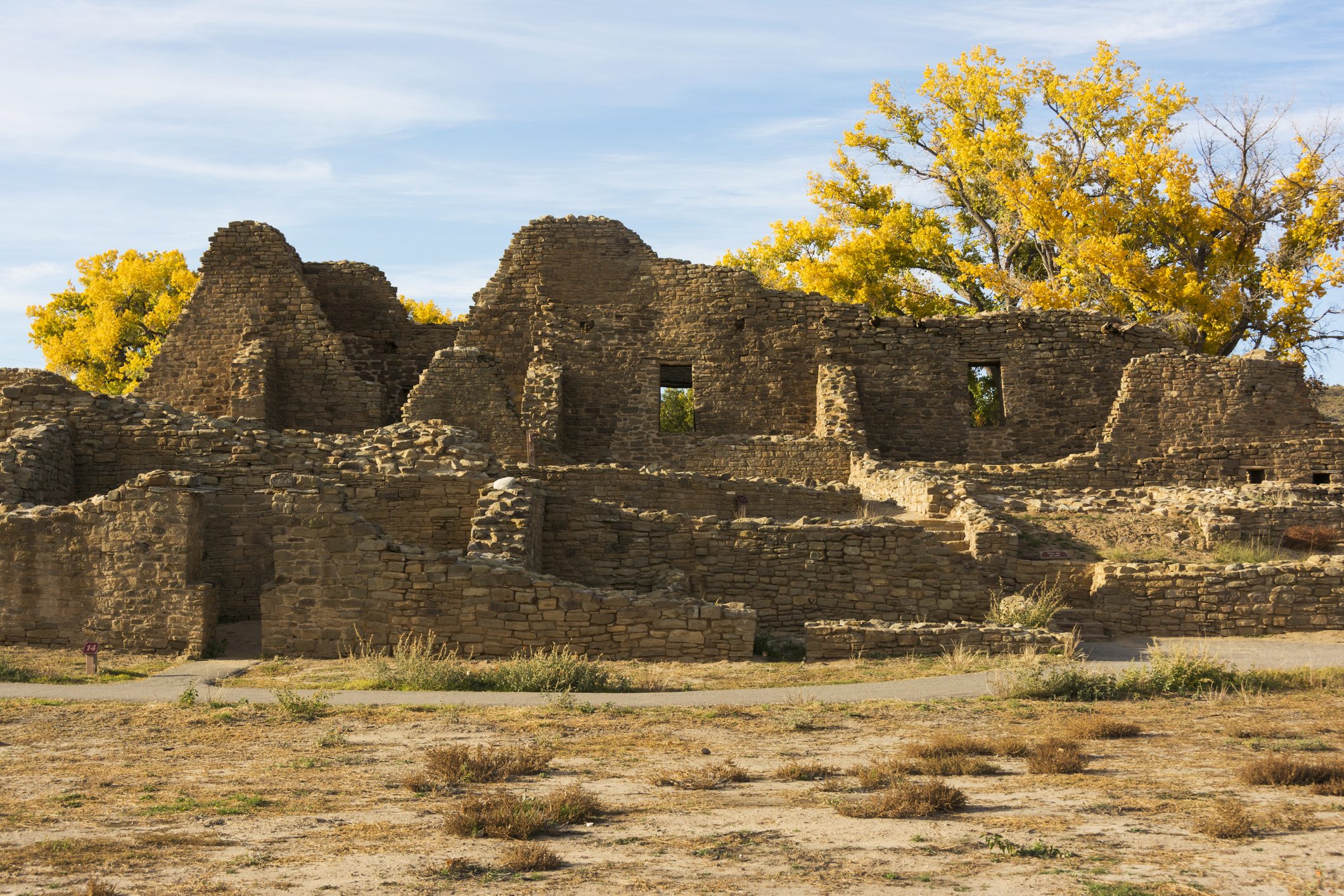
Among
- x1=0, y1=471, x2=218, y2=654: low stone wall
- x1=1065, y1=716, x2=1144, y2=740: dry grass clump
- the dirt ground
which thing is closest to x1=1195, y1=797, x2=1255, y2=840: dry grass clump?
the dirt ground

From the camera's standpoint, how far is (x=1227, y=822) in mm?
7211

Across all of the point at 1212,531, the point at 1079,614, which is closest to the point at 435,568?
the point at 1079,614

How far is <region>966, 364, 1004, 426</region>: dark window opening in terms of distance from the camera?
27766 mm

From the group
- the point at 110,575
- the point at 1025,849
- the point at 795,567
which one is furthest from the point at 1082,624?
the point at 110,575

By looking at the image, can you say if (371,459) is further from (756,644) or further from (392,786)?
(392,786)

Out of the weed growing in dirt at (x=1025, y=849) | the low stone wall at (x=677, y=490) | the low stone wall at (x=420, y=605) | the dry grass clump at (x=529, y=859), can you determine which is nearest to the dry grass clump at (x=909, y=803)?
the weed growing in dirt at (x=1025, y=849)

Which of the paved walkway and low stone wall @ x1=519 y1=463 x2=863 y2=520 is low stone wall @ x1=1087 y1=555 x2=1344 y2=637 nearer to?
the paved walkway

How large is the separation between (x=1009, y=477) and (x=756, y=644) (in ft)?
30.0

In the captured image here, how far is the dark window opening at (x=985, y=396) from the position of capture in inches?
1093

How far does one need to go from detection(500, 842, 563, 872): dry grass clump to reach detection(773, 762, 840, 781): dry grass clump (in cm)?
219

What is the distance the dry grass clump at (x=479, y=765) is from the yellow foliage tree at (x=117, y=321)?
35.1m

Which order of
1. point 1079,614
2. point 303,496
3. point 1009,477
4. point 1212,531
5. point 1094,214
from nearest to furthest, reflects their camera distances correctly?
point 303,496 < point 1079,614 < point 1212,531 < point 1009,477 < point 1094,214

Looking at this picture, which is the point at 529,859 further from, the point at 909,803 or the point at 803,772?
the point at 803,772

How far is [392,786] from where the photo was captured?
841 cm
